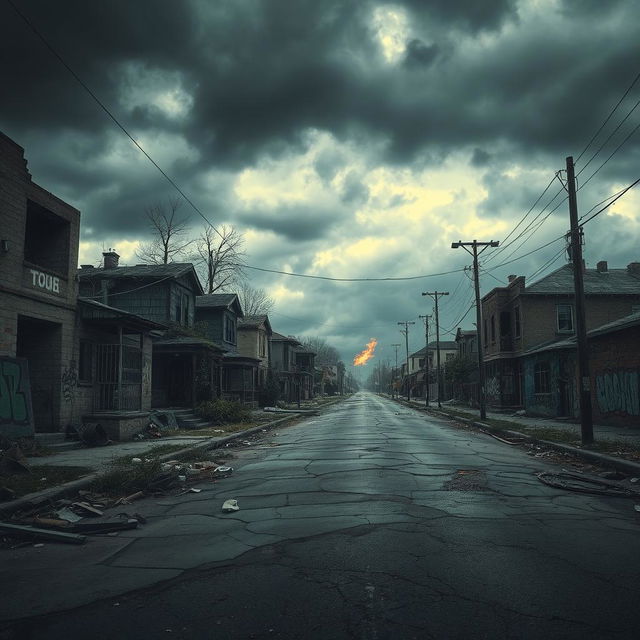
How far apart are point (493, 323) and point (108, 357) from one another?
29125 mm

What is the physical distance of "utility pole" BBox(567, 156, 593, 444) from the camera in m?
14.6

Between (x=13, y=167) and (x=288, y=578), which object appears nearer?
(x=288, y=578)

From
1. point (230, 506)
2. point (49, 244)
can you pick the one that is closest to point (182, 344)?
point (49, 244)

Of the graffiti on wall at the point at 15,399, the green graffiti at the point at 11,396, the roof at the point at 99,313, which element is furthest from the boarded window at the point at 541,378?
the green graffiti at the point at 11,396

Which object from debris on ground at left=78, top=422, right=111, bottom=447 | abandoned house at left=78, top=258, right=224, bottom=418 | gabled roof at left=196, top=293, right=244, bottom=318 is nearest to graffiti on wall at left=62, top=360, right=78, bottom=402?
debris on ground at left=78, top=422, right=111, bottom=447

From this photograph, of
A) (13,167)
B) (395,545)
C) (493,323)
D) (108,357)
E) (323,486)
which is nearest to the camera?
(395,545)

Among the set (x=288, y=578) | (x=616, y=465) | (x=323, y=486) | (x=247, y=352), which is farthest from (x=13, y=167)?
(x=247, y=352)

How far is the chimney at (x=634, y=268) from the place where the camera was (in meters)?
37.6

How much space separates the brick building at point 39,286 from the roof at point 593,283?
90.3 feet

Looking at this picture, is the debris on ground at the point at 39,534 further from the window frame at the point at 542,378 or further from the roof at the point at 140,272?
the window frame at the point at 542,378

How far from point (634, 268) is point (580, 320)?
87.3 feet

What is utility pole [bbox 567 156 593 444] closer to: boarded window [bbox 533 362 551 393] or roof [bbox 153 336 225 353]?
boarded window [bbox 533 362 551 393]

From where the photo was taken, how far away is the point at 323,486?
834cm

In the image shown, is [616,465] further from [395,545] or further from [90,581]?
[90,581]
